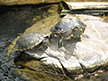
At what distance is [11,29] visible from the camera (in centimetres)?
594

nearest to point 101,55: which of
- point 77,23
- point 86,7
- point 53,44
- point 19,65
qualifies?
point 77,23

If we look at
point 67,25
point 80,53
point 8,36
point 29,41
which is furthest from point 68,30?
point 8,36

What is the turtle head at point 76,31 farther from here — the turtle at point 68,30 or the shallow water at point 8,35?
the shallow water at point 8,35

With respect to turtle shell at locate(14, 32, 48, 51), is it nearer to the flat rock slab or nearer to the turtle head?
the flat rock slab

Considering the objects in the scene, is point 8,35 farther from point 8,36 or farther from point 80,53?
point 80,53

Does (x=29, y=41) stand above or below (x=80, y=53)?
above

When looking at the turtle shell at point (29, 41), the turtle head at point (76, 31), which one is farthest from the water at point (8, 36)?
the turtle head at point (76, 31)

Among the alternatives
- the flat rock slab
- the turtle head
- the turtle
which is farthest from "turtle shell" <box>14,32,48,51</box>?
the turtle head

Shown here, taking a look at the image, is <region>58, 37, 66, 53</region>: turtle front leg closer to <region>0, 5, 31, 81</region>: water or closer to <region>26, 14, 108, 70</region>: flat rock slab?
<region>26, 14, 108, 70</region>: flat rock slab

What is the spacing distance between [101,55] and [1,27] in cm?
482

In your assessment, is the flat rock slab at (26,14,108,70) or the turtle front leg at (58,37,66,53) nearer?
the flat rock slab at (26,14,108,70)

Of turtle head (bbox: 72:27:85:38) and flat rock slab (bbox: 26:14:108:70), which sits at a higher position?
turtle head (bbox: 72:27:85:38)

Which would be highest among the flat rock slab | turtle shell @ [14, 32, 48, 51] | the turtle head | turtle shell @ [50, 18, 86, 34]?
turtle shell @ [50, 18, 86, 34]

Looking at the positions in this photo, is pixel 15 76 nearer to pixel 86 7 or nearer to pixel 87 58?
pixel 87 58
